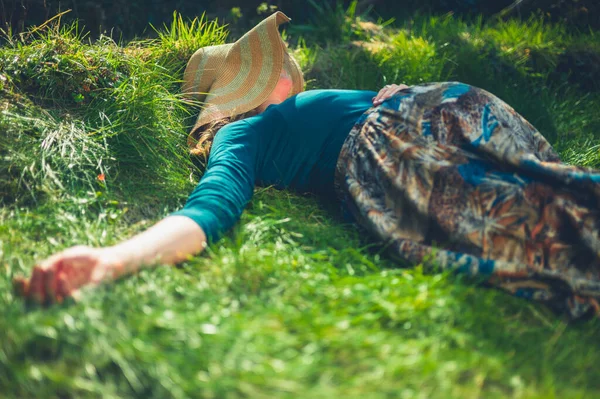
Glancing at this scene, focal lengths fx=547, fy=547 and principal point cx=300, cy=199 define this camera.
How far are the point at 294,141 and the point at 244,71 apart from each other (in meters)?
0.68

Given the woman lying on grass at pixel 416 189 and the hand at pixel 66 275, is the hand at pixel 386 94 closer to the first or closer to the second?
the woman lying on grass at pixel 416 189

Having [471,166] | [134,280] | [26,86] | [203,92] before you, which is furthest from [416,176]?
[26,86]

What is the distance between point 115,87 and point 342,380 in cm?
204

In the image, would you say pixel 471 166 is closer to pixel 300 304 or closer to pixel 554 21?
pixel 300 304

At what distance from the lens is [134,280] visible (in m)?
1.75

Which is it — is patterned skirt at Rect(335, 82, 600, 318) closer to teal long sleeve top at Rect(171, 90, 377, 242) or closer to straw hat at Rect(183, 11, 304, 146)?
teal long sleeve top at Rect(171, 90, 377, 242)

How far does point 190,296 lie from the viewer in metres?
1.72

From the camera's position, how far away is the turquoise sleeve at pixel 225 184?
199 cm

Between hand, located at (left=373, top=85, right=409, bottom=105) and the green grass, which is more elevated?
hand, located at (left=373, top=85, right=409, bottom=105)

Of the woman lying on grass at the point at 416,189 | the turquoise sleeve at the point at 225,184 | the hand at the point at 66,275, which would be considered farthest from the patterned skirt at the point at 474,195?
the hand at the point at 66,275

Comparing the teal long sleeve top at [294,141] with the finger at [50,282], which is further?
the teal long sleeve top at [294,141]

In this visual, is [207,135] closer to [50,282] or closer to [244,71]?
[244,71]

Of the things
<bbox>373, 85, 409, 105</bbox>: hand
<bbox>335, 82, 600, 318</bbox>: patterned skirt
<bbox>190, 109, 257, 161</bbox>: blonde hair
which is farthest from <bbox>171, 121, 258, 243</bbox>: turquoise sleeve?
<bbox>373, 85, 409, 105</bbox>: hand

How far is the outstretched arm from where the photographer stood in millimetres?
1580
